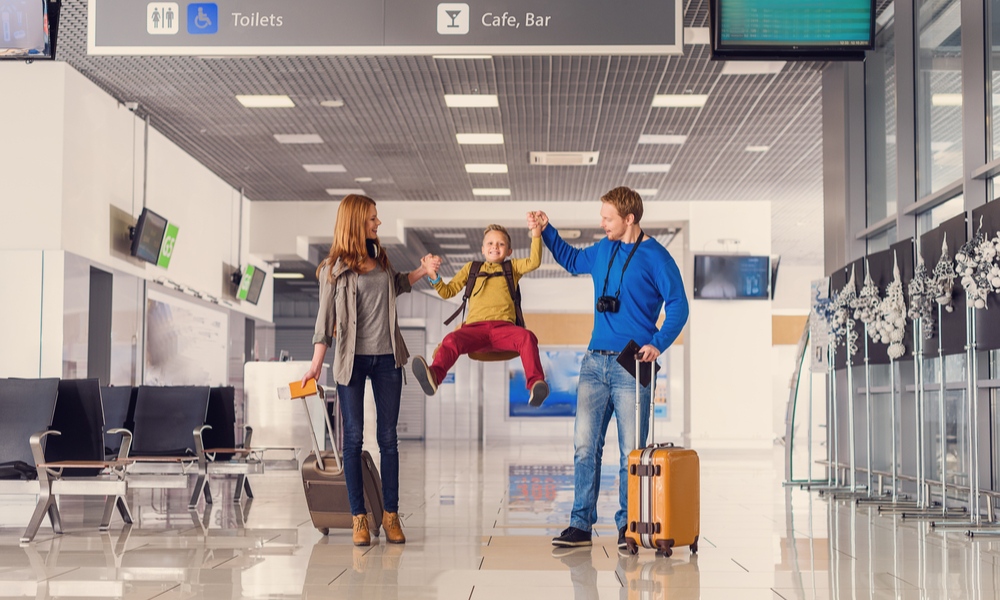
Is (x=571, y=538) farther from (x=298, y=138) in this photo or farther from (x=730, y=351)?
(x=730, y=351)

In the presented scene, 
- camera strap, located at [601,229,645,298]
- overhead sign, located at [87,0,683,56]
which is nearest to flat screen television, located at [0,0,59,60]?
overhead sign, located at [87,0,683,56]

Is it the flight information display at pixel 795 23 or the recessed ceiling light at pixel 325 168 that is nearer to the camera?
the flight information display at pixel 795 23

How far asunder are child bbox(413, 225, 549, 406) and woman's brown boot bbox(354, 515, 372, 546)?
755 mm

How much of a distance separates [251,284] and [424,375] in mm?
10794

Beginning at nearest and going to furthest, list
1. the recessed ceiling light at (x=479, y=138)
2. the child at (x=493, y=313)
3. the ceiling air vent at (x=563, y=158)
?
1. the child at (x=493, y=313)
2. the recessed ceiling light at (x=479, y=138)
3. the ceiling air vent at (x=563, y=158)

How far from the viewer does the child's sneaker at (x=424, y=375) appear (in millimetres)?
3812

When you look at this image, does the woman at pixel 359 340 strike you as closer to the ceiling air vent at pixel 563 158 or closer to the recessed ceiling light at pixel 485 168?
the ceiling air vent at pixel 563 158

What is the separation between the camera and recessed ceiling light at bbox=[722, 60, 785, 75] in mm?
8250

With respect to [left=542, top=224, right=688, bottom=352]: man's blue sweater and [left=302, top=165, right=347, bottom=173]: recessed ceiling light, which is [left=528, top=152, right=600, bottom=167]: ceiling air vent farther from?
[left=542, top=224, right=688, bottom=352]: man's blue sweater

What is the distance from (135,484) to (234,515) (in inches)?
23.7

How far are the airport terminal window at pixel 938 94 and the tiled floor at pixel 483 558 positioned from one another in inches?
96.2

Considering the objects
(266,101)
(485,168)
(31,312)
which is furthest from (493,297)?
(485,168)

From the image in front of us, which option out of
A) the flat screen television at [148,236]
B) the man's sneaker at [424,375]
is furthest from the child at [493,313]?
the flat screen television at [148,236]

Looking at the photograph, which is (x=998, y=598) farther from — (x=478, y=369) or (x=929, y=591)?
(x=478, y=369)
